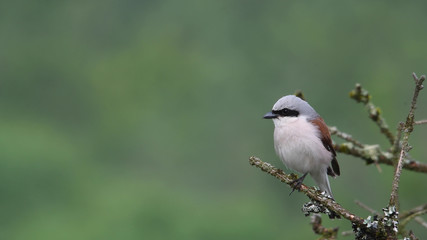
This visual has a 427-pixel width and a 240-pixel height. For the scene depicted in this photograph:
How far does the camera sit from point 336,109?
30641 millimetres

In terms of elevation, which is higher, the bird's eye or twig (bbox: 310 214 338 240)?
the bird's eye

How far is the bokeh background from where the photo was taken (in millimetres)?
26312

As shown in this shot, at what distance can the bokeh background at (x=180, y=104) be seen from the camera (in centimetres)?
2631

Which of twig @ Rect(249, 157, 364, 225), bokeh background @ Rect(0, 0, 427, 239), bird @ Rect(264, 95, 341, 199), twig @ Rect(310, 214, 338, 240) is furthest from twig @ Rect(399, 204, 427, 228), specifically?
bokeh background @ Rect(0, 0, 427, 239)

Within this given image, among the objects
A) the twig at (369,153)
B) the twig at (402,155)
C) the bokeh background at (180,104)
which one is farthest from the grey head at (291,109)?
the bokeh background at (180,104)

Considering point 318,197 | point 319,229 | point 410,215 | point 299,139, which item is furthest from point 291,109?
point 318,197

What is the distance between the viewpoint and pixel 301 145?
375 cm

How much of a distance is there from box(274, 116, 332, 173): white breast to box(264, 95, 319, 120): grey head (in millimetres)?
26

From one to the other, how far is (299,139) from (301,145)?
0.11 feet

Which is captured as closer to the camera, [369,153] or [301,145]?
[369,153]

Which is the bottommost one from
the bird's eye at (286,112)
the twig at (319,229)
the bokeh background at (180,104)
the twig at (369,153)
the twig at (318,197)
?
the twig at (318,197)

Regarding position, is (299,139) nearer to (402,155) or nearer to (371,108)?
(371,108)

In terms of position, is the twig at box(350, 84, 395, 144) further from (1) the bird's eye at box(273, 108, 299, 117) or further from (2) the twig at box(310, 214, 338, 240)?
Result: (2) the twig at box(310, 214, 338, 240)

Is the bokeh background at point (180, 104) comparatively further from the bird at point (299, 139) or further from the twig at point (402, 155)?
the twig at point (402, 155)
